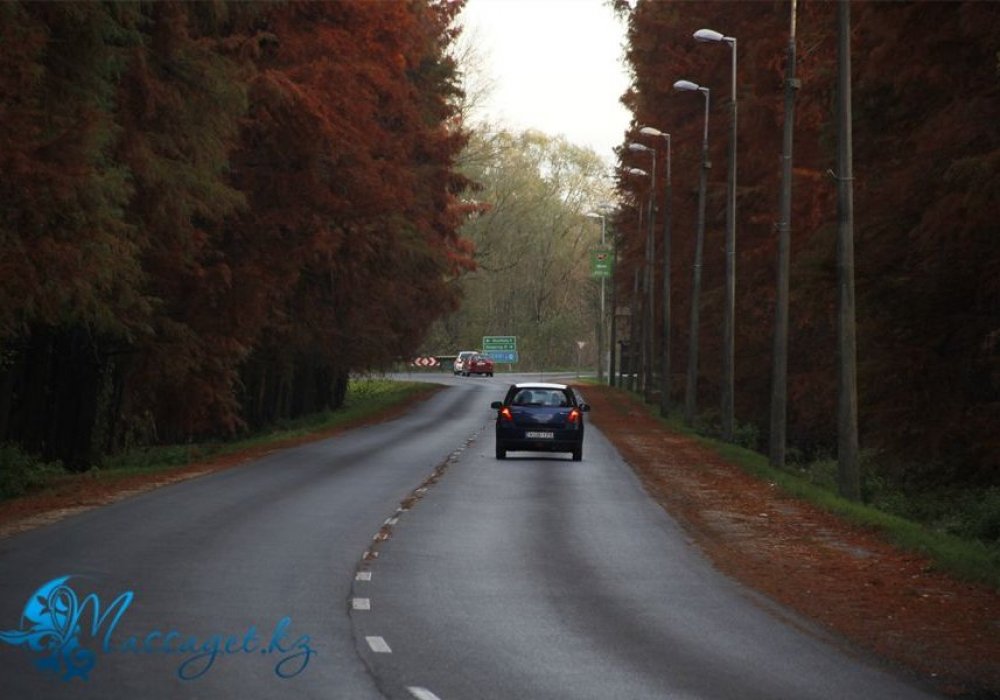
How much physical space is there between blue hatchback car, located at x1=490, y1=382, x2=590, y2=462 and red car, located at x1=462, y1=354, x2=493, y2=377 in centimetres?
8585

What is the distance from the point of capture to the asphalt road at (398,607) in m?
11.7

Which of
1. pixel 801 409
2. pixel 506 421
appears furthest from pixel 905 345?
pixel 801 409

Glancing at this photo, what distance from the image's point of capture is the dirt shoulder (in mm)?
13789

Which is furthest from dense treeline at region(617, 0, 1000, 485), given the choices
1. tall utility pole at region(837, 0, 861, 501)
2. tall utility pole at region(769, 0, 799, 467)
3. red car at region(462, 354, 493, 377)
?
red car at region(462, 354, 493, 377)

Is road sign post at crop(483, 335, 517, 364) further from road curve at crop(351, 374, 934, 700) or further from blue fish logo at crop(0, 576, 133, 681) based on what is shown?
blue fish logo at crop(0, 576, 133, 681)

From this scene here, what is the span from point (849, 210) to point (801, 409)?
2414 centimetres

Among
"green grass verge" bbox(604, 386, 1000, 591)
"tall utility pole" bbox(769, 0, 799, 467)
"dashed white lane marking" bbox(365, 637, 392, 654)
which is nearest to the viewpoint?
"dashed white lane marking" bbox(365, 637, 392, 654)

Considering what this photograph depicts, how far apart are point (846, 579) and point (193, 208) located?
55.0ft

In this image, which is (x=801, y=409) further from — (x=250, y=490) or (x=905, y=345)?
(x=250, y=490)

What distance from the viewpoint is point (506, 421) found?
3862 cm

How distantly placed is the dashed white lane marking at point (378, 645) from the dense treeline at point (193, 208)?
10583 millimetres

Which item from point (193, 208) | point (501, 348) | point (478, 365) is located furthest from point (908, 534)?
point (501, 348)

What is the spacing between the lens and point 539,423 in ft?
126

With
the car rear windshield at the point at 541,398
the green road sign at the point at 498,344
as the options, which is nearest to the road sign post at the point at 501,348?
the green road sign at the point at 498,344
